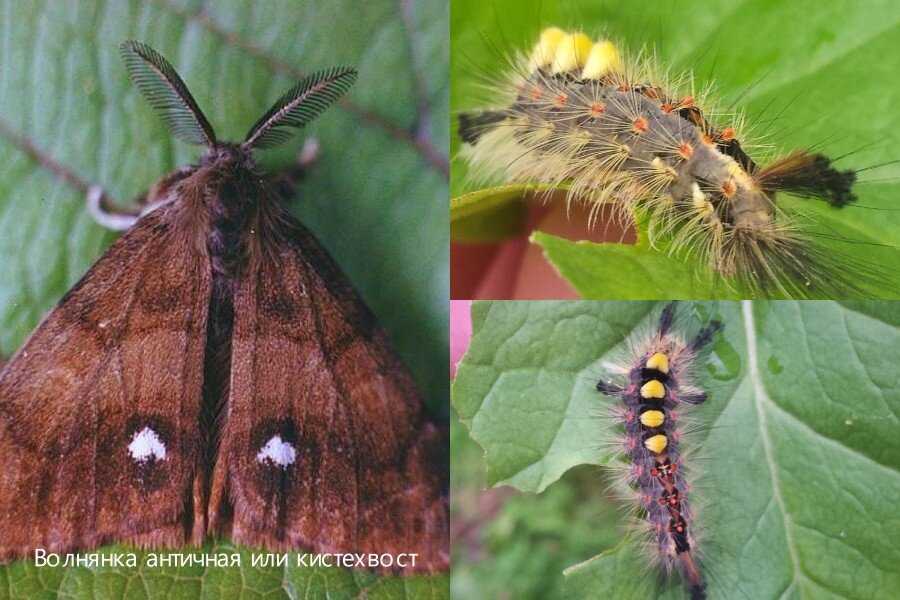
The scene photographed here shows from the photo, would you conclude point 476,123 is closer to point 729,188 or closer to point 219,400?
point 729,188

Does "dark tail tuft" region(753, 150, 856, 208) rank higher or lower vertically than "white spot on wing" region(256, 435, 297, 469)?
higher

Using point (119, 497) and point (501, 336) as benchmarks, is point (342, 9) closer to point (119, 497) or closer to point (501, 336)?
point (501, 336)

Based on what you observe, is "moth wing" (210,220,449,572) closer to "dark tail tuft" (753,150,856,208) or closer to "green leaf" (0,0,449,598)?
"green leaf" (0,0,449,598)

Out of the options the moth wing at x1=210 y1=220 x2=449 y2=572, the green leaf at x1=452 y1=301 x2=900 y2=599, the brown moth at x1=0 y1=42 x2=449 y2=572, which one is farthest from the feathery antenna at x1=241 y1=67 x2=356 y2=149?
the green leaf at x1=452 y1=301 x2=900 y2=599

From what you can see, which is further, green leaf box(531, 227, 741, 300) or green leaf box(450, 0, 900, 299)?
green leaf box(450, 0, 900, 299)

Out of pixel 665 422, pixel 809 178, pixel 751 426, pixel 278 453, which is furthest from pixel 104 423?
pixel 809 178

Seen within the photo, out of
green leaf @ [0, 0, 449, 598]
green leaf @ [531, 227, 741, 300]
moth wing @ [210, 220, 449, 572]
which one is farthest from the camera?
green leaf @ [0, 0, 449, 598]

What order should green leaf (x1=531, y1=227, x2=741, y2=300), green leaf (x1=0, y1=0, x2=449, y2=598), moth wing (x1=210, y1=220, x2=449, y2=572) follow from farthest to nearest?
green leaf (x1=0, y1=0, x2=449, y2=598), moth wing (x1=210, y1=220, x2=449, y2=572), green leaf (x1=531, y1=227, x2=741, y2=300)
